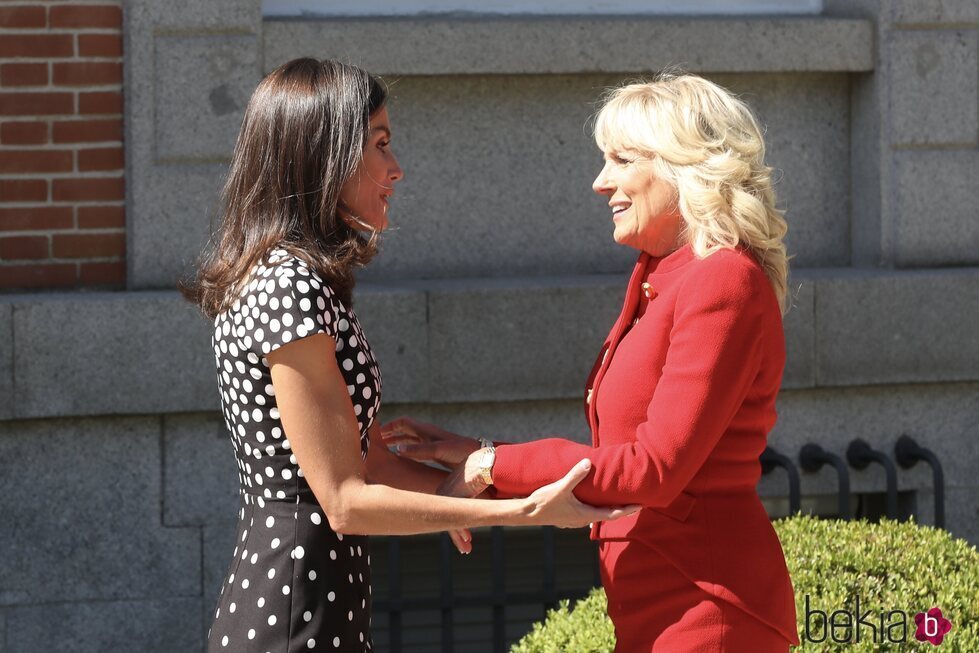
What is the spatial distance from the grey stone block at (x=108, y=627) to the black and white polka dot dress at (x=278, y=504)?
7.72ft

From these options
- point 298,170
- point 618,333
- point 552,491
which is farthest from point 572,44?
point 552,491

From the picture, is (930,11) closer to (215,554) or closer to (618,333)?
(618,333)

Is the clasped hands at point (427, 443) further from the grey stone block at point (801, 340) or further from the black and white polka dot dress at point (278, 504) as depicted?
the grey stone block at point (801, 340)

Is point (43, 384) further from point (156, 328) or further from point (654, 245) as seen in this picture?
point (654, 245)

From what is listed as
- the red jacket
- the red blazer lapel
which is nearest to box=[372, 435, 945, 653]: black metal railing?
the red blazer lapel

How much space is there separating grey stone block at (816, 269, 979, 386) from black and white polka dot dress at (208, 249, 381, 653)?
3.01 m

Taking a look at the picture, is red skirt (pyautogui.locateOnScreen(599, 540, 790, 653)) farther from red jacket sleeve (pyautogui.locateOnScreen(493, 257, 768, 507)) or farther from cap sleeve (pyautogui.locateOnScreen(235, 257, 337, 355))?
cap sleeve (pyautogui.locateOnScreen(235, 257, 337, 355))

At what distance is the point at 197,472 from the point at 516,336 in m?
1.30

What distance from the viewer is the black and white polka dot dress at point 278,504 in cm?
255

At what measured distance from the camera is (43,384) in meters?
4.70

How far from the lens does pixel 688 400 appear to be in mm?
2461

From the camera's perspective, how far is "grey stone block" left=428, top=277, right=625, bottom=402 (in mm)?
4957

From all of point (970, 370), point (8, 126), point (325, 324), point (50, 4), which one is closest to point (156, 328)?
point (8, 126)

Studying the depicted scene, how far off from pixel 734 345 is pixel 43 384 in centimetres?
302
